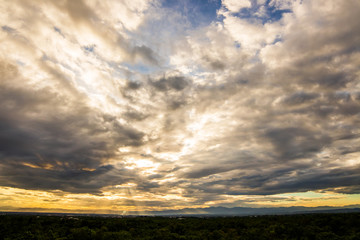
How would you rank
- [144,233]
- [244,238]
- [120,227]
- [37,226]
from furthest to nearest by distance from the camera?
[120,227] → [37,226] → [144,233] → [244,238]

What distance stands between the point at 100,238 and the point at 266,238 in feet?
118

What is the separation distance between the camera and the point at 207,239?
4662 centimetres

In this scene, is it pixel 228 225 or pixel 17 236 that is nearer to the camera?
pixel 17 236

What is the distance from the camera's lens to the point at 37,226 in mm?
57125

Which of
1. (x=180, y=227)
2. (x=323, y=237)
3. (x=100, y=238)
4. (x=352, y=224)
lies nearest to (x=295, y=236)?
(x=323, y=237)

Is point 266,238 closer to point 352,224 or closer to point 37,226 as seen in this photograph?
point 352,224

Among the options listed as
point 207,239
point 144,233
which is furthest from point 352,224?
point 144,233

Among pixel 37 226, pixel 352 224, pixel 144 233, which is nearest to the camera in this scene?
pixel 352 224

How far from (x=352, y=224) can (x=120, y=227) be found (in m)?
60.3

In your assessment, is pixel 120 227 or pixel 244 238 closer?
pixel 244 238

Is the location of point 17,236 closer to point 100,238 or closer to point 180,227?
point 100,238

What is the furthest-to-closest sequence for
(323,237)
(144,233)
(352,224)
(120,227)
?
(120,227) → (144,233) → (352,224) → (323,237)

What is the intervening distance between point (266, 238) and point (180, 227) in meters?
24.9

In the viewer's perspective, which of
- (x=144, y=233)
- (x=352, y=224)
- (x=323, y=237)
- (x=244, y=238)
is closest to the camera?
(x=323, y=237)
